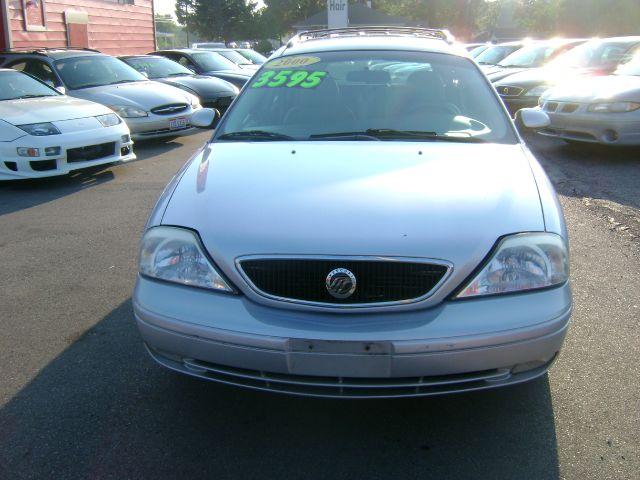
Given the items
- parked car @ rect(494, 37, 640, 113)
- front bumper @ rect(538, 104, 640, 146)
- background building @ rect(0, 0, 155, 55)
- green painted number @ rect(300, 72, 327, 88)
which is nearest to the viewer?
green painted number @ rect(300, 72, 327, 88)

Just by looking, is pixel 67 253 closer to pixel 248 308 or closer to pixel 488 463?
pixel 248 308

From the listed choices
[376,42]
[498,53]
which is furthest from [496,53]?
[376,42]

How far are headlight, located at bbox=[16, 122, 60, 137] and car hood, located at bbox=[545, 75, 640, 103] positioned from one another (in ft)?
21.6

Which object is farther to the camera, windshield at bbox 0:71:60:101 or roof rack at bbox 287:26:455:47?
windshield at bbox 0:71:60:101

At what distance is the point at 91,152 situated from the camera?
24.7ft

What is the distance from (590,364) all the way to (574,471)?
89cm

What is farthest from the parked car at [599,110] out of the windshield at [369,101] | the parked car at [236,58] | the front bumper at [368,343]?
the parked car at [236,58]

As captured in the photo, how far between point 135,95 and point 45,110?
8.29 ft

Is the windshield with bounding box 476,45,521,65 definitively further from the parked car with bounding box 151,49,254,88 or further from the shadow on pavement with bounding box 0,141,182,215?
the shadow on pavement with bounding box 0,141,182,215

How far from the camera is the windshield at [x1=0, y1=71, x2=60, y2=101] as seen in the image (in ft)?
26.6

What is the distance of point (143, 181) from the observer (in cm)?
769

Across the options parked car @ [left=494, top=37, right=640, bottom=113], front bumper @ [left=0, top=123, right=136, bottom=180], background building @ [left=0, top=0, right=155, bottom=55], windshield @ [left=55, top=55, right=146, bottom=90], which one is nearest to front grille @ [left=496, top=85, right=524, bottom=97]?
parked car @ [left=494, top=37, right=640, bottom=113]

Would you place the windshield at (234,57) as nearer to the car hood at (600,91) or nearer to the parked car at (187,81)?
the parked car at (187,81)

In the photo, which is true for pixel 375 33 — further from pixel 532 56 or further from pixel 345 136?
pixel 532 56
